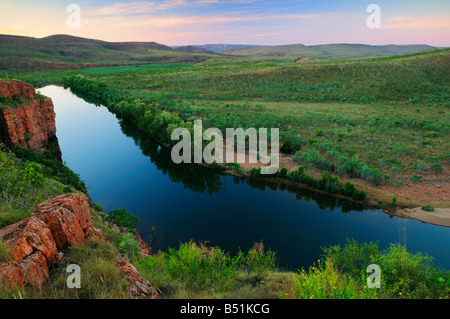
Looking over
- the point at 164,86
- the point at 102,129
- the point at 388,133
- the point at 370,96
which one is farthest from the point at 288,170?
the point at 164,86

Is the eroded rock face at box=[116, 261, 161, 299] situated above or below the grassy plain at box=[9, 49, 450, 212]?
below

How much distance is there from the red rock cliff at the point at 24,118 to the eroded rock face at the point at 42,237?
2569cm

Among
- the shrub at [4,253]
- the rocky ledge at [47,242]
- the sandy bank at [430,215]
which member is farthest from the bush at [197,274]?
the sandy bank at [430,215]

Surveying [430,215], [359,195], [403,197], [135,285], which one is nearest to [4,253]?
[135,285]

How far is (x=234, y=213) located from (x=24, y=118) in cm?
2887

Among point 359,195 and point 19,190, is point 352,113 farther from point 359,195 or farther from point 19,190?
point 19,190

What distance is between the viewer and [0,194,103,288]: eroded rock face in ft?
25.2

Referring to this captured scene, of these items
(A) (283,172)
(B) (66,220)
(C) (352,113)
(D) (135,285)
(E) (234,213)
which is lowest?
(E) (234,213)

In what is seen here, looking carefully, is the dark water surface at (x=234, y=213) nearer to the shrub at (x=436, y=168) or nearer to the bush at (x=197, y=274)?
the bush at (x=197, y=274)

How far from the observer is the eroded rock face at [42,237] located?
7691mm

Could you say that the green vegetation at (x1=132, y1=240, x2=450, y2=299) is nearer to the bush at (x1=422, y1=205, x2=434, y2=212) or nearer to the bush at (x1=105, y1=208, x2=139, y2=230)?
the bush at (x1=105, y1=208, x2=139, y2=230)

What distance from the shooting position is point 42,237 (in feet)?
29.1

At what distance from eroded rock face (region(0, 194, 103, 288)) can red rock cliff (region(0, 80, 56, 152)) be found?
25693 mm

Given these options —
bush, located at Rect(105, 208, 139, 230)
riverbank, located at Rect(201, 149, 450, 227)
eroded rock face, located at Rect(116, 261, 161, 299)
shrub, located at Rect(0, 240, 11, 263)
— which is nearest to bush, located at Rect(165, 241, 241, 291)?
eroded rock face, located at Rect(116, 261, 161, 299)
